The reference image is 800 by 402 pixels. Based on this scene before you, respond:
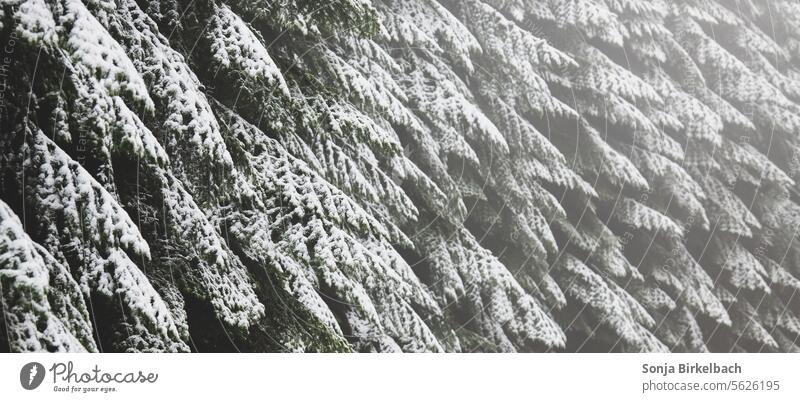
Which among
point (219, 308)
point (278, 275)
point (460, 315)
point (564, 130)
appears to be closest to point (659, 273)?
point (564, 130)

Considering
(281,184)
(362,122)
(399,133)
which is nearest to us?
(281,184)

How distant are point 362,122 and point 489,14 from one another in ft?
7.14

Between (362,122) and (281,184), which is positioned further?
(362,122)

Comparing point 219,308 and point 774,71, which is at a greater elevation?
point 774,71

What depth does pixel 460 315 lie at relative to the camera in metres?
5.10

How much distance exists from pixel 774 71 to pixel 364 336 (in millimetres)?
4833

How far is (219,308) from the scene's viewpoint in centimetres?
322
